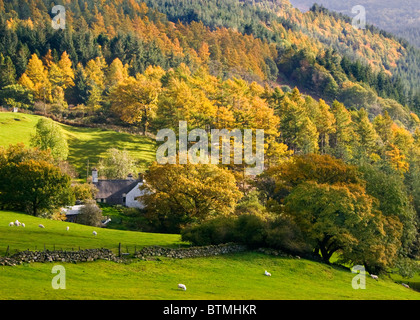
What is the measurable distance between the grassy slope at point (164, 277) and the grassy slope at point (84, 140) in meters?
44.7

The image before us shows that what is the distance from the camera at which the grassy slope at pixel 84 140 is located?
10789 centimetres

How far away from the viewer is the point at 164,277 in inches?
1789

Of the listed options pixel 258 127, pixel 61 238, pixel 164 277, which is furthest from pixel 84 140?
pixel 164 277

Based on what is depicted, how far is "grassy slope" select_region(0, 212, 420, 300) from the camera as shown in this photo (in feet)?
125

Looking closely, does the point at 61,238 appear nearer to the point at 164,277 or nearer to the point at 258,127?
the point at 164,277

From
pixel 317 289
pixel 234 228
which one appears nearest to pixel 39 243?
pixel 234 228

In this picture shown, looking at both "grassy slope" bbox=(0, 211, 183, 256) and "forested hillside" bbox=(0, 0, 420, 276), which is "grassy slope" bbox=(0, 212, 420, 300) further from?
"forested hillside" bbox=(0, 0, 420, 276)

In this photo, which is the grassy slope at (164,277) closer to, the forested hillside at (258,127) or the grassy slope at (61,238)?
the grassy slope at (61,238)

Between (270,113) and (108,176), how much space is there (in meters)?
37.6

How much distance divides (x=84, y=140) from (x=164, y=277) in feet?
261

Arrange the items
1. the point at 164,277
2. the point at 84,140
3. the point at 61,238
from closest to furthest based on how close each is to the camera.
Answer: the point at 164,277 < the point at 61,238 < the point at 84,140

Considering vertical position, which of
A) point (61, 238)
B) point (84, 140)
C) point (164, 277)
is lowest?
point (164, 277)

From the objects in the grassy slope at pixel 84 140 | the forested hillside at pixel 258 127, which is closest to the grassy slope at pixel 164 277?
the forested hillside at pixel 258 127

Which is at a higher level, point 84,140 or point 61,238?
point 84,140
